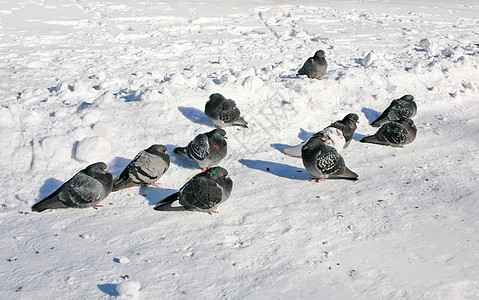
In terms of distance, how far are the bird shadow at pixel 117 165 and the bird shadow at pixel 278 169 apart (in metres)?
1.60

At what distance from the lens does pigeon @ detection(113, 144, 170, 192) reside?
5051 millimetres

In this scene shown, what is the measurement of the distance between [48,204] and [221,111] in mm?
2827

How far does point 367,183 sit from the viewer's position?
5.42 meters

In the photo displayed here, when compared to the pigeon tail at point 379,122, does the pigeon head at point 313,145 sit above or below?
above

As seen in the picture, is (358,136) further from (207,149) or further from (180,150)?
(180,150)

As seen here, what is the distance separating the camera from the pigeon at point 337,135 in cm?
613

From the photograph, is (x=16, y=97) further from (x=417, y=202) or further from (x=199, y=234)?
(x=417, y=202)

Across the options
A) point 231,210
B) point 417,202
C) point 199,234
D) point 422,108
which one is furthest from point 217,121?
point 422,108

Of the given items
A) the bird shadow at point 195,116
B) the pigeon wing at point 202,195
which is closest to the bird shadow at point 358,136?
the bird shadow at point 195,116

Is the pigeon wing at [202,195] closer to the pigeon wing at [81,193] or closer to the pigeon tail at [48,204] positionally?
the pigeon wing at [81,193]

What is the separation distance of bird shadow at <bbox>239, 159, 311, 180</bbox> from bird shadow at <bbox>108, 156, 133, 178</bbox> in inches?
62.9

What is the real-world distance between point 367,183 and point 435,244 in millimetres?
1499

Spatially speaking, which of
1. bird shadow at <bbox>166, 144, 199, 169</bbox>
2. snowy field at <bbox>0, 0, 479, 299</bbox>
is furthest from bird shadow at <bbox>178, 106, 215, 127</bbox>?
bird shadow at <bbox>166, 144, 199, 169</bbox>

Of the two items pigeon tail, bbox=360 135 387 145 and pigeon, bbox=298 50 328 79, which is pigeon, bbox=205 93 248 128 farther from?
pigeon, bbox=298 50 328 79
